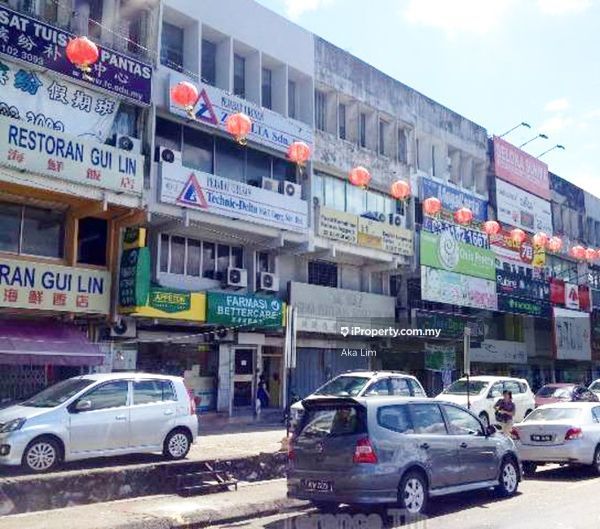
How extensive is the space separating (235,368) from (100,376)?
10.5 metres

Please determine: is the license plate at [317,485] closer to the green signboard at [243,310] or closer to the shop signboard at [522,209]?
the green signboard at [243,310]

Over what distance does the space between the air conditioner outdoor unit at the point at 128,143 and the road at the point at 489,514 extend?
38.3 feet

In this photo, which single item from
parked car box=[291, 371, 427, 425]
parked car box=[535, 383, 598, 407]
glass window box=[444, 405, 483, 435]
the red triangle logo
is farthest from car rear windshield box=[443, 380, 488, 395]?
glass window box=[444, 405, 483, 435]

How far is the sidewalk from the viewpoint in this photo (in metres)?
8.70

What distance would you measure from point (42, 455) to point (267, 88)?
16.5 meters

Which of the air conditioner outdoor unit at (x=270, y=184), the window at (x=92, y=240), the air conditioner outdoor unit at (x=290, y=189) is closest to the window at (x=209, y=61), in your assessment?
the air conditioner outdoor unit at (x=270, y=184)

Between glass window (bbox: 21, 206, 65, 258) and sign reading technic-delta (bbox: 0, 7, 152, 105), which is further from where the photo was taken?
glass window (bbox: 21, 206, 65, 258)

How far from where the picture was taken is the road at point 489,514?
8609 millimetres

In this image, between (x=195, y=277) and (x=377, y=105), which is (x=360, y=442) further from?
(x=377, y=105)

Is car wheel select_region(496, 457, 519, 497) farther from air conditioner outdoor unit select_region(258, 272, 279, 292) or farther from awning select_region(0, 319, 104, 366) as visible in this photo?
air conditioner outdoor unit select_region(258, 272, 279, 292)

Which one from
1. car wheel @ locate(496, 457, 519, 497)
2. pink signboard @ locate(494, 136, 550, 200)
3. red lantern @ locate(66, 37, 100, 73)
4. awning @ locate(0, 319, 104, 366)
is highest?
pink signboard @ locate(494, 136, 550, 200)

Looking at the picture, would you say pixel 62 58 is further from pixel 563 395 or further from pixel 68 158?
pixel 563 395

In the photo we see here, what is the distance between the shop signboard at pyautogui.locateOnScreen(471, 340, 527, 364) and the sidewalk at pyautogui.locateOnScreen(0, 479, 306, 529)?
76.4ft

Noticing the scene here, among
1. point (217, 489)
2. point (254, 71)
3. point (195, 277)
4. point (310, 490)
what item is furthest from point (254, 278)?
point (310, 490)
